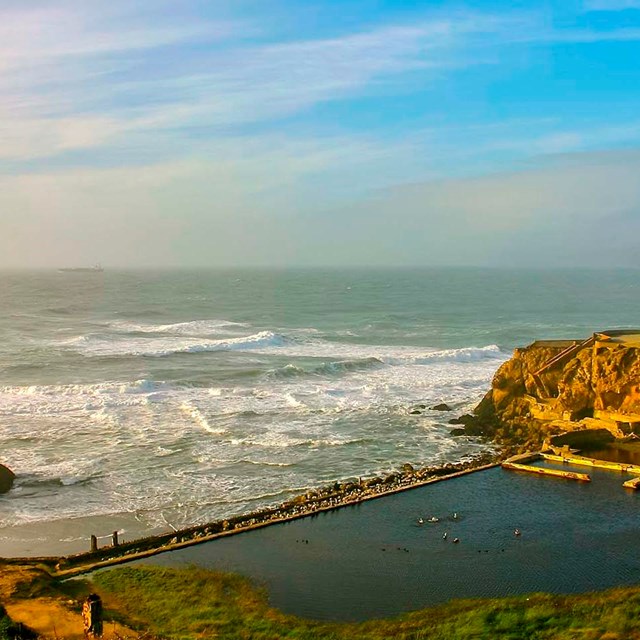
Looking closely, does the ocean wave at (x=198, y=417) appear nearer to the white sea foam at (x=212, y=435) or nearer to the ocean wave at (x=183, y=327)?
the white sea foam at (x=212, y=435)

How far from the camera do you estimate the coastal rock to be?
36925 mm

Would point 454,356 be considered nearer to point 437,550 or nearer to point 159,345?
point 159,345

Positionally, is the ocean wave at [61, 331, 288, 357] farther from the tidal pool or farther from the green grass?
the green grass

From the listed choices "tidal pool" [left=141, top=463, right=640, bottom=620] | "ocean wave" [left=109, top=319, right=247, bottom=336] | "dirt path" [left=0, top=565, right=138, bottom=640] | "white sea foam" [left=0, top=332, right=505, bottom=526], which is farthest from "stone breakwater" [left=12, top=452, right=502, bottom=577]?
"ocean wave" [left=109, top=319, right=247, bottom=336]

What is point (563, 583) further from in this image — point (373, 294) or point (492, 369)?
point (373, 294)

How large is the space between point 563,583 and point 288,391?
124 ft

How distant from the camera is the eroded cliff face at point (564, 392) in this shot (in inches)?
1700

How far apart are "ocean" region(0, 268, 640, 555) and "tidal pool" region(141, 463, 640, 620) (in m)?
5.72

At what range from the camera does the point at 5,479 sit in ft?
123

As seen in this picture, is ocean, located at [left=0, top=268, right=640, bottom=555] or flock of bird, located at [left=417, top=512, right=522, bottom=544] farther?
ocean, located at [left=0, top=268, right=640, bottom=555]

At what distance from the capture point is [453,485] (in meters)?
35.4

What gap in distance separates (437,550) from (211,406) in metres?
30.3

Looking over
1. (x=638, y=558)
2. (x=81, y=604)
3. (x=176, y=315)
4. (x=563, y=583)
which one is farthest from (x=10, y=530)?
(x=176, y=315)

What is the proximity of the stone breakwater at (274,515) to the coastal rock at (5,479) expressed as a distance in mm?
10018
